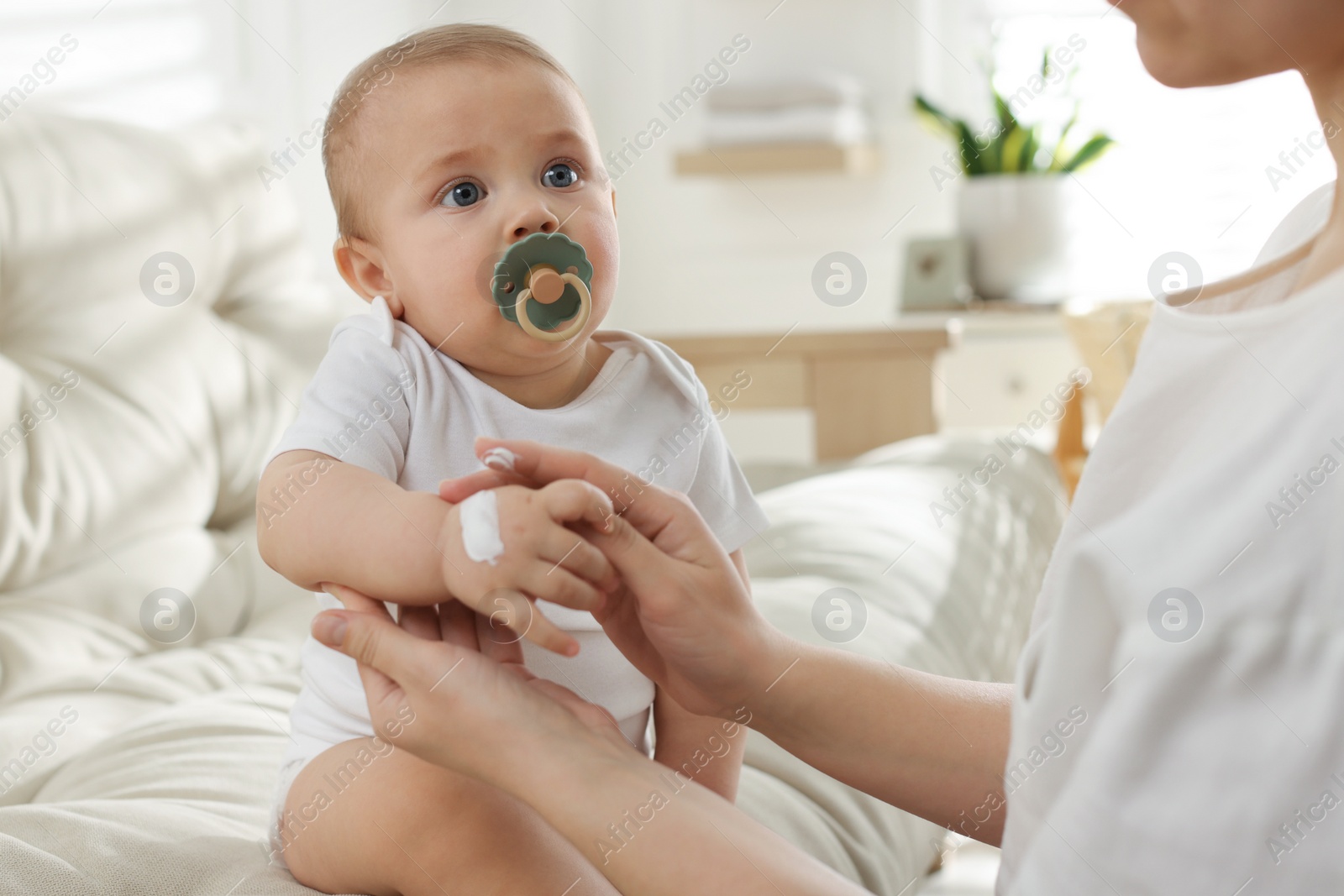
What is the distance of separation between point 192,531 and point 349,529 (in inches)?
34.8

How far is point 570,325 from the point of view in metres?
0.64

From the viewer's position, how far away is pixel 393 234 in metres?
0.67

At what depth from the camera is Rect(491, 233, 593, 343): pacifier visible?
62 centimetres

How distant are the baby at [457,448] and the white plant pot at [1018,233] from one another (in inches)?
74.4

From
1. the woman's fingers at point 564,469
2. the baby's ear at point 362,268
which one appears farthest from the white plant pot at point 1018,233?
the woman's fingers at point 564,469

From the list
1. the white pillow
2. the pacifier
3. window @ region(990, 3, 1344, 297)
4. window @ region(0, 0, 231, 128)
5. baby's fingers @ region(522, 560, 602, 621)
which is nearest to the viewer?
baby's fingers @ region(522, 560, 602, 621)

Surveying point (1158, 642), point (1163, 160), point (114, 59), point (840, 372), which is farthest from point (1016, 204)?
point (1158, 642)

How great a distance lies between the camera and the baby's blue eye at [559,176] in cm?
67

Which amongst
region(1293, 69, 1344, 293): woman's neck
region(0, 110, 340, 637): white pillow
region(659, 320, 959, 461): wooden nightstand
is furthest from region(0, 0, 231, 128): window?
region(1293, 69, 1344, 293): woman's neck

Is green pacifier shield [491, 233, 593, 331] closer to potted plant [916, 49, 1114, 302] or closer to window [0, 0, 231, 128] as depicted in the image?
window [0, 0, 231, 128]

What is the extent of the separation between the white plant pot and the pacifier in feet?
6.64

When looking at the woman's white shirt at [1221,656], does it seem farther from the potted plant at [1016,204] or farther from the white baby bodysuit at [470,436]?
the potted plant at [1016,204]

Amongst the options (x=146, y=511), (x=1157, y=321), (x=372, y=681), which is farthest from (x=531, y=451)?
(x=146, y=511)

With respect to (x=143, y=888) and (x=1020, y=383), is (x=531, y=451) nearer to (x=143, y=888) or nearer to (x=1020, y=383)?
(x=143, y=888)
